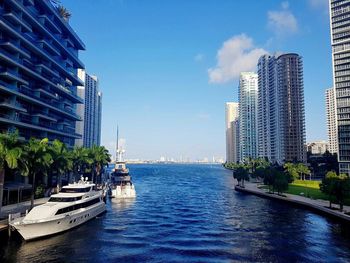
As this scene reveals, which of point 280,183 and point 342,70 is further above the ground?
point 342,70

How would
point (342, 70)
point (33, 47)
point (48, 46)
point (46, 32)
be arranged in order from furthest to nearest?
point (342, 70), point (48, 46), point (46, 32), point (33, 47)

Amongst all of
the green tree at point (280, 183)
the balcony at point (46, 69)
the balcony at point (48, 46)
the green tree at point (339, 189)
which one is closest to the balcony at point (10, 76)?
the balcony at point (46, 69)

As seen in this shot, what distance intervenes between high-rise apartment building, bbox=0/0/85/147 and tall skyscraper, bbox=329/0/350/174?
5152 inches

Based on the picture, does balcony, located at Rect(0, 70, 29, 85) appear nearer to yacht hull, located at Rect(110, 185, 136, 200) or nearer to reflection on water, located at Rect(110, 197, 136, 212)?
reflection on water, located at Rect(110, 197, 136, 212)

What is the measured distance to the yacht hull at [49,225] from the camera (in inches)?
1656

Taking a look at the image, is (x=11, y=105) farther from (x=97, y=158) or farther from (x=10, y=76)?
(x=97, y=158)

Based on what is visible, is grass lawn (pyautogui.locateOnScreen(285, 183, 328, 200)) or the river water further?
grass lawn (pyautogui.locateOnScreen(285, 183, 328, 200))

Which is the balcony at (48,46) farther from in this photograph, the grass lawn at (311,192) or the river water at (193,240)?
the grass lawn at (311,192)

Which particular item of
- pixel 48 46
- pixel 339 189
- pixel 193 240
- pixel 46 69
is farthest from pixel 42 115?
pixel 339 189

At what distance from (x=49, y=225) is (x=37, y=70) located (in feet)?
192

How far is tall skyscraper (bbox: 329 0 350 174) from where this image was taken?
6250 inches

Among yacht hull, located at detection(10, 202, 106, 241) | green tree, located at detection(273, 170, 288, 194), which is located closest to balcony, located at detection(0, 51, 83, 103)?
yacht hull, located at detection(10, 202, 106, 241)

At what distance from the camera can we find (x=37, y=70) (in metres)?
89.6

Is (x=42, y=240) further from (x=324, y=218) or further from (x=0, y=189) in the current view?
(x=324, y=218)
